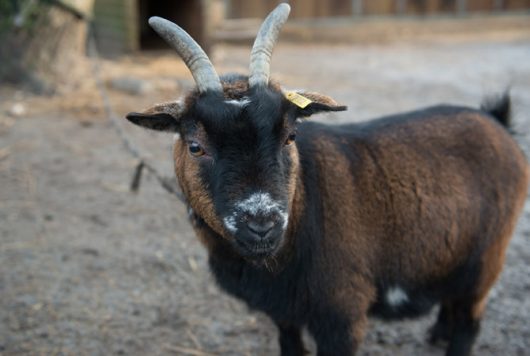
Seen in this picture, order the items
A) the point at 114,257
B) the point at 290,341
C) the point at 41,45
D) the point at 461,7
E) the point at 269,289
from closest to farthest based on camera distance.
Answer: the point at 269,289
the point at 290,341
the point at 114,257
the point at 41,45
the point at 461,7

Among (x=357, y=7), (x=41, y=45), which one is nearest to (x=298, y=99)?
(x=41, y=45)

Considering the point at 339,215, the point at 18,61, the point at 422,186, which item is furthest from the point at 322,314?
the point at 18,61

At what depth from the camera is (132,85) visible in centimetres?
1058

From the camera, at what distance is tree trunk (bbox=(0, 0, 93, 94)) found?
10008 mm

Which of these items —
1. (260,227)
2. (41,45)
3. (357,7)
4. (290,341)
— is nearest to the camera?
(260,227)

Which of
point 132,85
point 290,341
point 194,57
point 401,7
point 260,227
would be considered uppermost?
point 401,7

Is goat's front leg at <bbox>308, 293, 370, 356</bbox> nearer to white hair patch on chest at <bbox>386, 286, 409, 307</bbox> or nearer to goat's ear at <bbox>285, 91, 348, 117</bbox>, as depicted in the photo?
white hair patch on chest at <bbox>386, 286, 409, 307</bbox>

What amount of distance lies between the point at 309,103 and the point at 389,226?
977mm

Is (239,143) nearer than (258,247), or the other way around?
(258,247)

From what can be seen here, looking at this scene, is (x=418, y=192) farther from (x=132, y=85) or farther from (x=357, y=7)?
(x=357, y=7)

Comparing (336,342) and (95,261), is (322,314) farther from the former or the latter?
(95,261)

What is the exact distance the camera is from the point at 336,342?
12.0ft

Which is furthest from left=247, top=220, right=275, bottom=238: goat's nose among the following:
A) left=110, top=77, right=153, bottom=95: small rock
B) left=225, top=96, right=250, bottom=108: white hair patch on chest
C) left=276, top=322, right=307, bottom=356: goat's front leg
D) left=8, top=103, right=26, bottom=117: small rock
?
left=110, top=77, right=153, bottom=95: small rock

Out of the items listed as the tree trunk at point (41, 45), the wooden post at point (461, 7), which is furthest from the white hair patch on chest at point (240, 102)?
the wooden post at point (461, 7)
